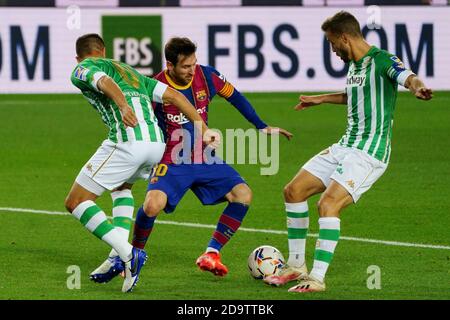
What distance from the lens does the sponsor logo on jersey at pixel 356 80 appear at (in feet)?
26.8

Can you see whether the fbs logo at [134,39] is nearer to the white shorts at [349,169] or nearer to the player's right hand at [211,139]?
Result: the white shorts at [349,169]

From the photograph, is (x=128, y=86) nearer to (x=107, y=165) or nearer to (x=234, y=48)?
(x=107, y=165)

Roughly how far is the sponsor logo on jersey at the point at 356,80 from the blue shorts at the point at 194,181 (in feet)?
3.65

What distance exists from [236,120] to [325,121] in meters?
1.35

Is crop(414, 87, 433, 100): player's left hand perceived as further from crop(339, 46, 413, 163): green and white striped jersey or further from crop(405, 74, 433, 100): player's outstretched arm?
crop(339, 46, 413, 163): green and white striped jersey

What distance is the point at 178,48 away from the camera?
840 centimetres

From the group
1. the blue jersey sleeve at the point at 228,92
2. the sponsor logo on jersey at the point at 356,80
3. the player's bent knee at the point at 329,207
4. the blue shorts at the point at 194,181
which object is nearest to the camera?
the player's bent knee at the point at 329,207

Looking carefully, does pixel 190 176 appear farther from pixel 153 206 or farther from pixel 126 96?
pixel 126 96

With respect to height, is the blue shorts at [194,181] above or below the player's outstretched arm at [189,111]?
below

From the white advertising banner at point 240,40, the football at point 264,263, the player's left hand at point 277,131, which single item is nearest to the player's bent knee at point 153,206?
the football at point 264,263

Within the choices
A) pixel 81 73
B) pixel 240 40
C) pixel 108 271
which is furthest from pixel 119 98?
pixel 240 40

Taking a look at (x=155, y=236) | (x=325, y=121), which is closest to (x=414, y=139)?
(x=325, y=121)

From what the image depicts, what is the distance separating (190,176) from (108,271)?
92 centimetres

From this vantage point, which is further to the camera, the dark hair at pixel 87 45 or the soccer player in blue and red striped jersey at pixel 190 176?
the soccer player in blue and red striped jersey at pixel 190 176
